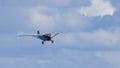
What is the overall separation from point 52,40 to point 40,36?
521cm

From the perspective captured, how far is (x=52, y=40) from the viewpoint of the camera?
12988 centimetres

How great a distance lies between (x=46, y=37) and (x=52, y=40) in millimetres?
3674

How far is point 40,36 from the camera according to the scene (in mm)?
132375

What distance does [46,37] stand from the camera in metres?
133

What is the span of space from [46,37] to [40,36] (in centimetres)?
218
